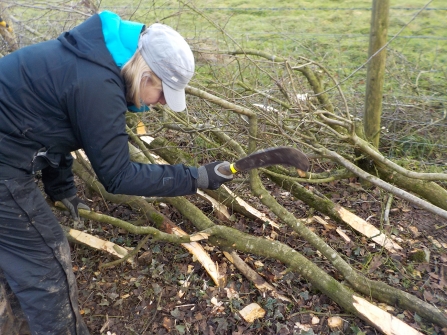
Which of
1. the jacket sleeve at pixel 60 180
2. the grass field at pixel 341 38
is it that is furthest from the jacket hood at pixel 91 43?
the grass field at pixel 341 38

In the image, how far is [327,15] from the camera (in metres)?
7.67

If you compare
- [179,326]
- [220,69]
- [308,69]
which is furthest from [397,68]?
[179,326]

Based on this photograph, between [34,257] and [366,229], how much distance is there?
96.5 inches

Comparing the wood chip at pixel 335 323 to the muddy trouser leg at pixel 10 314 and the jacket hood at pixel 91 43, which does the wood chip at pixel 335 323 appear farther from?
the jacket hood at pixel 91 43

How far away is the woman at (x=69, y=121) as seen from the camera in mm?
1735

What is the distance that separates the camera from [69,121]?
1.88 m

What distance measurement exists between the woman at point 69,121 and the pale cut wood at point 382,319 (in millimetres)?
1221

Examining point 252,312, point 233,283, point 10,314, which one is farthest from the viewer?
point 233,283

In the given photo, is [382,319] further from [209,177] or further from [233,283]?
[209,177]

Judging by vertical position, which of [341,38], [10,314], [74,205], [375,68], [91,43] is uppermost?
[91,43]

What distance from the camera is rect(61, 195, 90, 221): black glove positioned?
3039mm

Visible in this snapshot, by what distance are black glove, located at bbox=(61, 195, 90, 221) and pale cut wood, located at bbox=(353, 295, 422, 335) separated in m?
2.07

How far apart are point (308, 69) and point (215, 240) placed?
Result: 1893mm

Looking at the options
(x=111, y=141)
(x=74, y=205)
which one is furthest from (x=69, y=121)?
(x=74, y=205)
